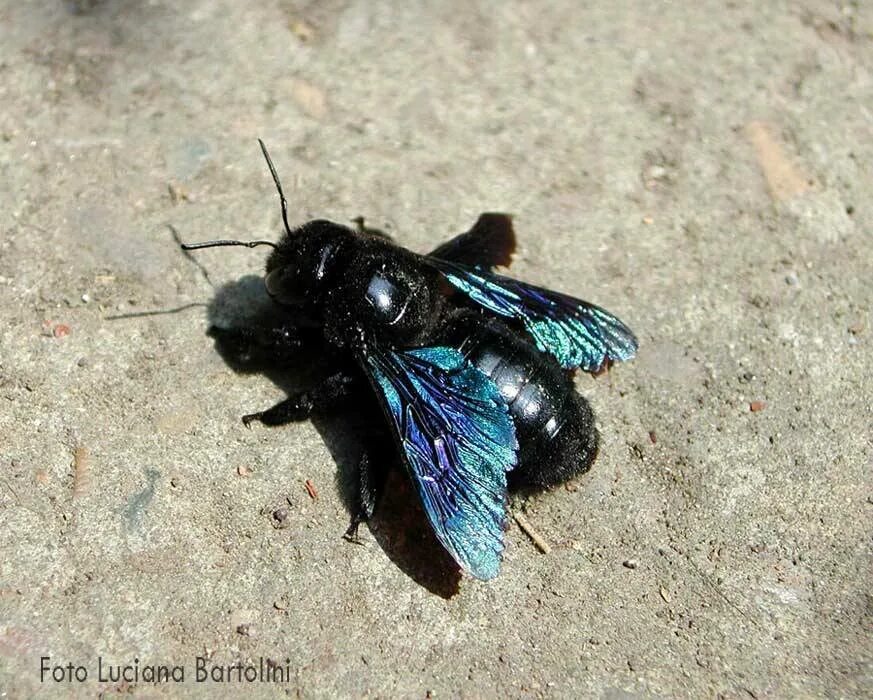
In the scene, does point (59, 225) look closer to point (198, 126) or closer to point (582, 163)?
point (198, 126)

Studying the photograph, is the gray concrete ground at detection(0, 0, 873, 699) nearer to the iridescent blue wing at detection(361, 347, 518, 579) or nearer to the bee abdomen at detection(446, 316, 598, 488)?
the bee abdomen at detection(446, 316, 598, 488)

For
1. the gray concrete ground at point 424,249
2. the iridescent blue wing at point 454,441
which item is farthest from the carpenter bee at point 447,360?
the gray concrete ground at point 424,249

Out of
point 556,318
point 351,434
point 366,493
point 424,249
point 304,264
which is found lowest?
point 351,434

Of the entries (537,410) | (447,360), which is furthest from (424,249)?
(537,410)

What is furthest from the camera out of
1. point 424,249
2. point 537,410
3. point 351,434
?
point 424,249

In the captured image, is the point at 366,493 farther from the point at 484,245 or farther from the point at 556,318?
the point at 484,245

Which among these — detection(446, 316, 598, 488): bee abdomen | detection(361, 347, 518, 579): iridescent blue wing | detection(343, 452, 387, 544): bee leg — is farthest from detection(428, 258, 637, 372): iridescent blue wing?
detection(343, 452, 387, 544): bee leg
